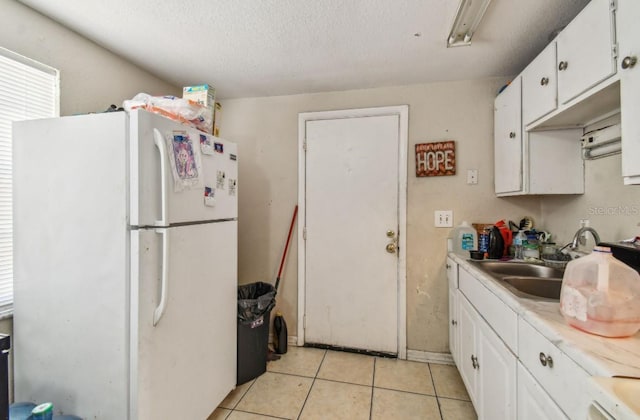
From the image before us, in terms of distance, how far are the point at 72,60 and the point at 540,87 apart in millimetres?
2572

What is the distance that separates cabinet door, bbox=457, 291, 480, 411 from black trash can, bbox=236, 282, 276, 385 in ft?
4.21

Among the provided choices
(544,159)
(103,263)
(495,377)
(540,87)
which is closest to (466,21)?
(540,87)

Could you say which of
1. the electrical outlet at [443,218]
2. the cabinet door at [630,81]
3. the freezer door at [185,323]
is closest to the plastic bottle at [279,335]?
the freezer door at [185,323]

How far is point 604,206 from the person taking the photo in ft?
4.86

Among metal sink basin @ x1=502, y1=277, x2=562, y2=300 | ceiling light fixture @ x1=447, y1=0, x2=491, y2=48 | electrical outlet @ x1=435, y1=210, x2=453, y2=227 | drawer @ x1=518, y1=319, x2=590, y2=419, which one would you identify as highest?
ceiling light fixture @ x1=447, y1=0, x2=491, y2=48

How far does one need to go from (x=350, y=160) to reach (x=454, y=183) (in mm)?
843

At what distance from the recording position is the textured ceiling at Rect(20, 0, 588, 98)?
54.5 inches

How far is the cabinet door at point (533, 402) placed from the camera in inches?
32.6

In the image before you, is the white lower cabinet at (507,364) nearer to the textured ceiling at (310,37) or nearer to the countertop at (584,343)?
the countertop at (584,343)

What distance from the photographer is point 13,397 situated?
1324 mm

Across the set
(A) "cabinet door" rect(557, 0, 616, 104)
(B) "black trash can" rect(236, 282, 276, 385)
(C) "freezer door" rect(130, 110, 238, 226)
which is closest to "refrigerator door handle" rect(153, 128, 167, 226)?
(C) "freezer door" rect(130, 110, 238, 226)

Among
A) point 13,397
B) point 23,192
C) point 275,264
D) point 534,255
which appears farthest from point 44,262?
point 534,255

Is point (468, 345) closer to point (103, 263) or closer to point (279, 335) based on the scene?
point (279, 335)

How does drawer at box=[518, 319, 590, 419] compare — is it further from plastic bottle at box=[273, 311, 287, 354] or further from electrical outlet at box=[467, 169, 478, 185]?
plastic bottle at box=[273, 311, 287, 354]
